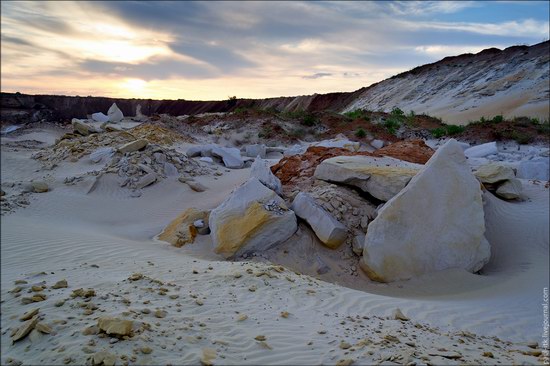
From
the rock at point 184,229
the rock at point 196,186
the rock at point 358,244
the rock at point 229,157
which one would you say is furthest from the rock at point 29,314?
the rock at point 229,157

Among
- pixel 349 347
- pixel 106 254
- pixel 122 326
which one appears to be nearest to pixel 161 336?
pixel 122 326

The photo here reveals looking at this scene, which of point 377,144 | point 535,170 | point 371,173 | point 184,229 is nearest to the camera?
point 184,229

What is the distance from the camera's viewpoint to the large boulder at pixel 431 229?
21.1 ft

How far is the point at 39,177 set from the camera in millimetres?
12523

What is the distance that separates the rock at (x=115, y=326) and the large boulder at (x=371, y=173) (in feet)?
18.6

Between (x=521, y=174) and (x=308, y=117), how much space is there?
1519 centimetres

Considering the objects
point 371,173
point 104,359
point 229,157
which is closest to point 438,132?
point 229,157

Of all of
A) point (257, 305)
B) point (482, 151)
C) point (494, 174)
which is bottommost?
point (257, 305)

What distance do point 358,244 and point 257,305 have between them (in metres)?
3.13

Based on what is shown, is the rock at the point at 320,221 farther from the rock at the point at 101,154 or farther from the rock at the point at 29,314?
the rock at the point at 101,154

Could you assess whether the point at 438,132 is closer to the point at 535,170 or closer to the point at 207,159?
the point at 535,170

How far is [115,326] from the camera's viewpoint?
Answer: 3.23m

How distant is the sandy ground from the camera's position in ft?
10.6

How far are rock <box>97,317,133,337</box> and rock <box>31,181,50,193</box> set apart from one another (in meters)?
8.80
